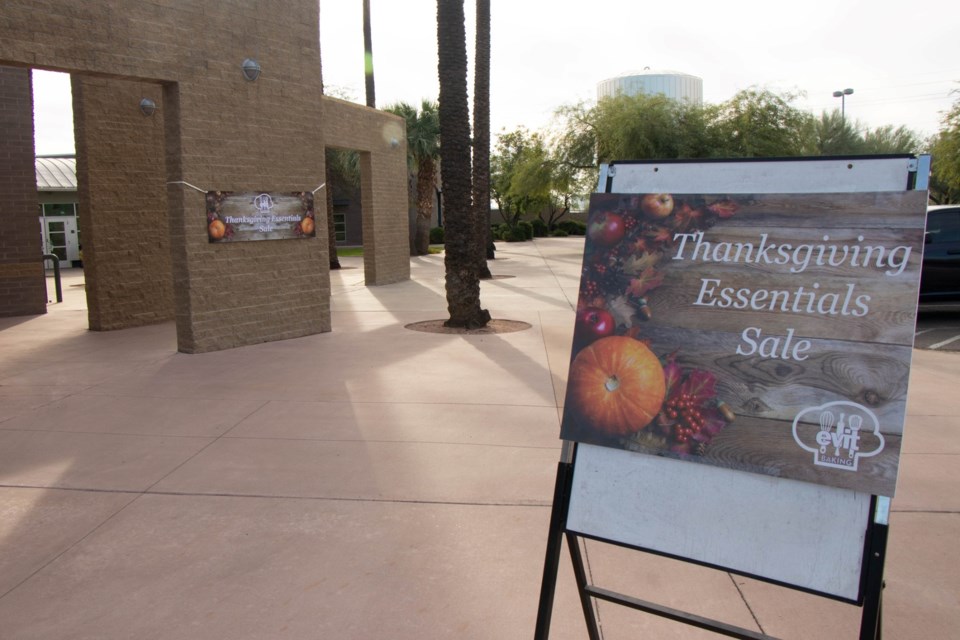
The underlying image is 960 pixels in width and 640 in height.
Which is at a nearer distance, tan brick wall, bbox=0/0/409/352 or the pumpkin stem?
the pumpkin stem

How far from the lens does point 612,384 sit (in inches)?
116

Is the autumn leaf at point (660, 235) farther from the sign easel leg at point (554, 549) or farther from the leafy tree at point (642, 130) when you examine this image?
the leafy tree at point (642, 130)

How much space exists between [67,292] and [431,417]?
15.3m

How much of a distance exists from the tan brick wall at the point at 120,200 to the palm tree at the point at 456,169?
4.73 m

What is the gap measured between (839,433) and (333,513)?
3100 millimetres

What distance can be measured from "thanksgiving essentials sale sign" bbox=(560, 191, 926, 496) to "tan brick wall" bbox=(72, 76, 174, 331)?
36.5 feet

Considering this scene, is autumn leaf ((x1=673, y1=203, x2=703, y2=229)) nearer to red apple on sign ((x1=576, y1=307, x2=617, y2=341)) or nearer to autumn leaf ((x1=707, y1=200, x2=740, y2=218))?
autumn leaf ((x1=707, y1=200, x2=740, y2=218))

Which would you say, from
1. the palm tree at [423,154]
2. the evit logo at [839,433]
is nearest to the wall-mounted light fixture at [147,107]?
→ the evit logo at [839,433]

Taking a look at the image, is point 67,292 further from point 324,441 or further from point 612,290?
point 612,290

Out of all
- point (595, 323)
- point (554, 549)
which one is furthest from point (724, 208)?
point (554, 549)

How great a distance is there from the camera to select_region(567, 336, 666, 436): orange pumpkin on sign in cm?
288

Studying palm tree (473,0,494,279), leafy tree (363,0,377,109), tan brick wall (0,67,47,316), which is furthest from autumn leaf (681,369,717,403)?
leafy tree (363,0,377,109)

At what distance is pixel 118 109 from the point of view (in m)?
12.4

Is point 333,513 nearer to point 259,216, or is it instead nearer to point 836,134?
point 259,216
